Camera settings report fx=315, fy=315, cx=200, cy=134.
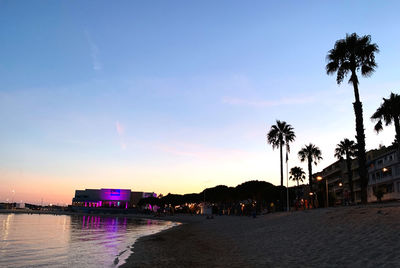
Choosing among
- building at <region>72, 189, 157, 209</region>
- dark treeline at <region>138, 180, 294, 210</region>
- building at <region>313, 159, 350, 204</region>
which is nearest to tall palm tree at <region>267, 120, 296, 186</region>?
dark treeline at <region>138, 180, 294, 210</region>

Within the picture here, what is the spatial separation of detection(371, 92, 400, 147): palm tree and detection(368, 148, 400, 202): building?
19.2 meters

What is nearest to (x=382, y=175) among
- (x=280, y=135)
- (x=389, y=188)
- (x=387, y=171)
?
(x=387, y=171)

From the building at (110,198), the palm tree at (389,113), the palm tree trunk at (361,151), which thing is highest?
the palm tree at (389,113)

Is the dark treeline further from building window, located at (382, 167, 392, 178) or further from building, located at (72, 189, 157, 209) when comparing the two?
building, located at (72, 189, 157, 209)

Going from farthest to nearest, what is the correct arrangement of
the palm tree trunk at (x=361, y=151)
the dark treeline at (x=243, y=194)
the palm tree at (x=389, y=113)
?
the dark treeline at (x=243, y=194), the palm tree at (x=389, y=113), the palm tree trunk at (x=361, y=151)

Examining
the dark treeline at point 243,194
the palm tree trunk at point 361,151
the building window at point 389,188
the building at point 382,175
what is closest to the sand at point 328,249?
the palm tree trunk at point 361,151

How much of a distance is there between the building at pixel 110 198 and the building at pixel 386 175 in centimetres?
12506

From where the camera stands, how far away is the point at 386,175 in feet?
200

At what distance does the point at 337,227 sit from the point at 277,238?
361 centimetres

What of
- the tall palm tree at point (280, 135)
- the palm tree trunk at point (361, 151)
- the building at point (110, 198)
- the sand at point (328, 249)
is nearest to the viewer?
the sand at point (328, 249)

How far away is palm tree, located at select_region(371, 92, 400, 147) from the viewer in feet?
112

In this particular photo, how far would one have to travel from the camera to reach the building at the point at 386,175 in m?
56.4

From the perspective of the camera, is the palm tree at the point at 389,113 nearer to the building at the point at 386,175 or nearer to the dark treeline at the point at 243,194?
the building at the point at 386,175

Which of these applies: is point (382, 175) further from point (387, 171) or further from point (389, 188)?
point (389, 188)
